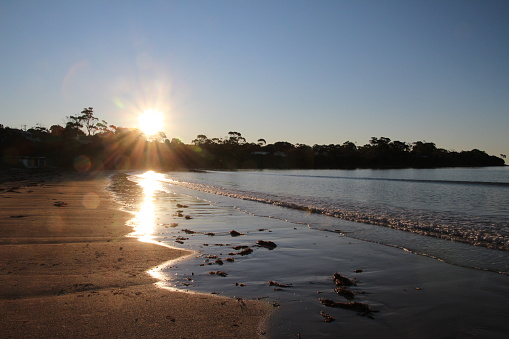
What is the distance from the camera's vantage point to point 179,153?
447ft

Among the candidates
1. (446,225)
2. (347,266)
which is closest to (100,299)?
(347,266)

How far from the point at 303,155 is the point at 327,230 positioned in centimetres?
16170

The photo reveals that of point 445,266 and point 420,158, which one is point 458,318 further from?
point 420,158

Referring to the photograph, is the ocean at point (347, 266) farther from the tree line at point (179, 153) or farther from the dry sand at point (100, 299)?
the tree line at point (179, 153)

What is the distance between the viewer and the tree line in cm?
9069

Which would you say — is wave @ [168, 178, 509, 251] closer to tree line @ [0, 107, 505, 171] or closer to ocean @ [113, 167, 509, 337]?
ocean @ [113, 167, 509, 337]

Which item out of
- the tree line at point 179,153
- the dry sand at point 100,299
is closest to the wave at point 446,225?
the dry sand at point 100,299

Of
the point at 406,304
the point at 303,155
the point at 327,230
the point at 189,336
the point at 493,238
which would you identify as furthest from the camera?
the point at 303,155

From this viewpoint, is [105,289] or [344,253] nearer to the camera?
[105,289]

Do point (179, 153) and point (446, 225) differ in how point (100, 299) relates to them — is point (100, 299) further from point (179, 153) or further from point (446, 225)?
point (179, 153)

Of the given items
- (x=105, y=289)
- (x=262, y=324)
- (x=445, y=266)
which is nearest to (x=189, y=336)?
(x=262, y=324)

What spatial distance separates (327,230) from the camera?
11617 millimetres

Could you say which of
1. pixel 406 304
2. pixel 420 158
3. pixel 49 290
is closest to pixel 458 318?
pixel 406 304

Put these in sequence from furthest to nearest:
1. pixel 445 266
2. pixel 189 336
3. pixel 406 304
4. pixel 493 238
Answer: pixel 493 238
pixel 445 266
pixel 406 304
pixel 189 336
